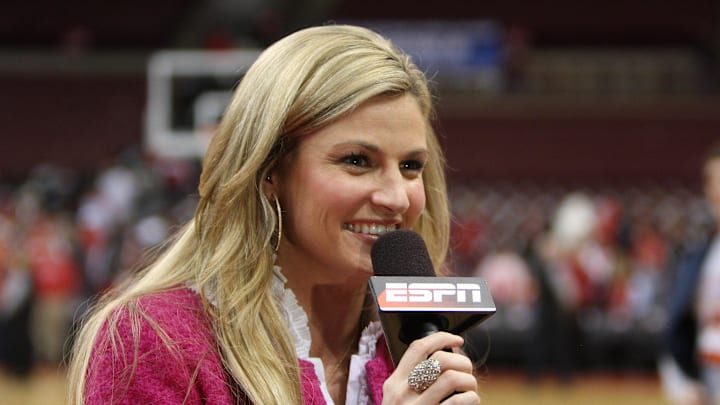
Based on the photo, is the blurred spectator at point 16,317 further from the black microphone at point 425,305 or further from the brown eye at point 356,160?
the black microphone at point 425,305

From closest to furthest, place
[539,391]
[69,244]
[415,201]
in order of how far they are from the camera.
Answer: [415,201] < [539,391] < [69,244]

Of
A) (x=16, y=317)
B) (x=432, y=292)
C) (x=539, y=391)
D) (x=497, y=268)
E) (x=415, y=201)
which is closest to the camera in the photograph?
(x=432, y=292)

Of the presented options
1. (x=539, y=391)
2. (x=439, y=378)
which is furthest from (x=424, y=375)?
(x=539, y=391)

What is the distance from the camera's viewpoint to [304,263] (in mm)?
1878

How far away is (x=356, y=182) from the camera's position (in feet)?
5.73

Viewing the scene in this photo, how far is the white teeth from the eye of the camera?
1.77 m

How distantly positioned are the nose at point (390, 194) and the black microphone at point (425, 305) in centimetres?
16

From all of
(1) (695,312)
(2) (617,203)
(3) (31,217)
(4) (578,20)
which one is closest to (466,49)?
(4) (578,20)

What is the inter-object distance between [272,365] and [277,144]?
368mm

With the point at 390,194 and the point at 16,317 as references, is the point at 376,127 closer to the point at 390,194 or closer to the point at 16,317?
the point at 390,194

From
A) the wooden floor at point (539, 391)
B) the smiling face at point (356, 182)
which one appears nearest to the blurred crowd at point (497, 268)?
the wooden floor at point (539, 391)

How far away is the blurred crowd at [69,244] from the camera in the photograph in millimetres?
10859

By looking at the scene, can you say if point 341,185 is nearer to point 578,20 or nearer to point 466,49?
point 466,49

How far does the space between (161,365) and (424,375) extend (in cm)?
41
